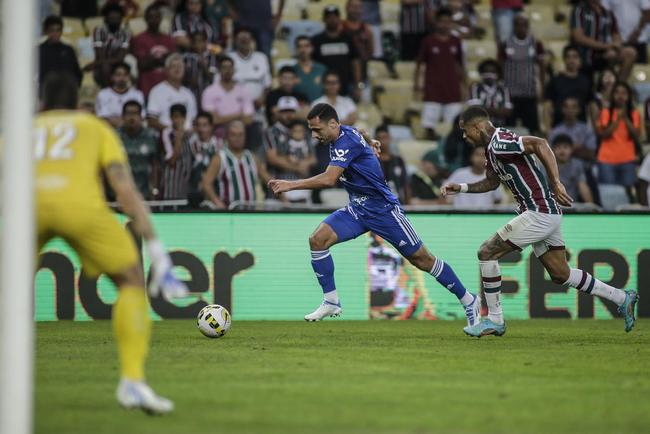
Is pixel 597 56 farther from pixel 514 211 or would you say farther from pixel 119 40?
pixel 119 40

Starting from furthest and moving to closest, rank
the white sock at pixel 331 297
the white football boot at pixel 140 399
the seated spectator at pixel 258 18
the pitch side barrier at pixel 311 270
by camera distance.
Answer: the seated spectator at pixel 258 18, the pitch side barrier at pixel 311 270, the white sock at pixel 331 297, the white football boot at pixel 140 399

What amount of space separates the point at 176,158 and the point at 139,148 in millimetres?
572

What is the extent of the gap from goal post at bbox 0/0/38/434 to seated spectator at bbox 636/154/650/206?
14.8m

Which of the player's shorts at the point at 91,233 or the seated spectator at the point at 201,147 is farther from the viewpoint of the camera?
the seated spectator at the point at 201,147

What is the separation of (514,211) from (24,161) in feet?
39.5

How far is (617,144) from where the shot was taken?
20.2 metres

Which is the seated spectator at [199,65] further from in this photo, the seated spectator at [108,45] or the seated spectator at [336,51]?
the seated spectator at [336,51]

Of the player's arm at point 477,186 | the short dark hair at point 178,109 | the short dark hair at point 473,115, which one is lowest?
the player's arm at point 477,186

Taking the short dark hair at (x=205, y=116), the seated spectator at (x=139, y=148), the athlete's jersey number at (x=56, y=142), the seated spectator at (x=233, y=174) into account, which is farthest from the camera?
the short dark hair at (x=205, y=116)

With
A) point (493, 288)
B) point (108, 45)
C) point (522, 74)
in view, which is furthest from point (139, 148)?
point (522, 74)

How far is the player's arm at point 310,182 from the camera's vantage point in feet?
42.1

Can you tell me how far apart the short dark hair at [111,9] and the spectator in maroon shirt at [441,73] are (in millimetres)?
5138

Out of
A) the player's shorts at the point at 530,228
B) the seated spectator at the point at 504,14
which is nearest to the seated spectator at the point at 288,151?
the seated spectator at the point at 504,14

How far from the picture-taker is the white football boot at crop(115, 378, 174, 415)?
23.6 ft
